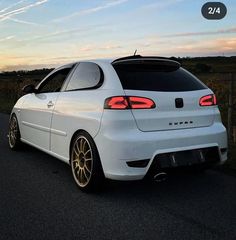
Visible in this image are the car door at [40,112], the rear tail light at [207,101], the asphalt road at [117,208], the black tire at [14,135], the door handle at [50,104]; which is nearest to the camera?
the asphalt road at [117,208]

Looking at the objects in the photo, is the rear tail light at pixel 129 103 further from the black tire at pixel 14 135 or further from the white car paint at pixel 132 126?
the black tire at pixel 14 135

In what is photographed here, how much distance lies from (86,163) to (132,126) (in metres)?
0.85

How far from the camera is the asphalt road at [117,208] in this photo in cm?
385

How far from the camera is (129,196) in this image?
504 centimetres

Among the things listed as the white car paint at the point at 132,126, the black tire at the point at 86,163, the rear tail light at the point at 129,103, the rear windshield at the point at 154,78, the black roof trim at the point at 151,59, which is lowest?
the black tire at the point at 86,163

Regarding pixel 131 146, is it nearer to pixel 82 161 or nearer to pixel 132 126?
pixel 132 126

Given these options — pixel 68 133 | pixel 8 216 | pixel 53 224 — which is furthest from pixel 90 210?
pixel 68 133

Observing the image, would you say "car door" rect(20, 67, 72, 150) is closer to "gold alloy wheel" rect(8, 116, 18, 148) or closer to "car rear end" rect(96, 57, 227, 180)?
"gold alloy wheel" rect(8, 116, 18, 148)

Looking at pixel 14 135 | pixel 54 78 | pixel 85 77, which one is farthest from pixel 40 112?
pixel 14 135

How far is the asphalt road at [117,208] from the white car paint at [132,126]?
406mm

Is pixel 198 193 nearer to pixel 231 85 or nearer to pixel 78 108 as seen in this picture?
pixel 78 108

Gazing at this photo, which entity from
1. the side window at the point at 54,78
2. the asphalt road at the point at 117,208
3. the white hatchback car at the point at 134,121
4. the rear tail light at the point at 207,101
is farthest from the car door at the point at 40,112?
the rear tail light at the point at 207,101

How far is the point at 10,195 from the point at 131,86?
196 centimetres

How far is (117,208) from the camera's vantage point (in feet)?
15.0
